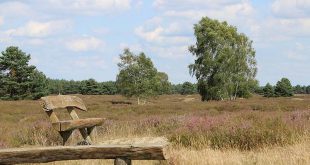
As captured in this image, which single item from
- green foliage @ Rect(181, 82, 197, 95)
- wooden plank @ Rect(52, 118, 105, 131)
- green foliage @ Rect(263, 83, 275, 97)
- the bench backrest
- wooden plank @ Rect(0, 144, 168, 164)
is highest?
green foliage @ Rect(181, 82, 197, 95)

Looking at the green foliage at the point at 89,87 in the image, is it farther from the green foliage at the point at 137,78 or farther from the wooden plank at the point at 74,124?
the wooden plank at the point at 74,124

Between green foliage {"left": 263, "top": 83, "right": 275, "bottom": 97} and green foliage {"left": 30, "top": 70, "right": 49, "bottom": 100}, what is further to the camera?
green foliage {"left": 263, "top": 83, "right": 275, "bottom": 97}

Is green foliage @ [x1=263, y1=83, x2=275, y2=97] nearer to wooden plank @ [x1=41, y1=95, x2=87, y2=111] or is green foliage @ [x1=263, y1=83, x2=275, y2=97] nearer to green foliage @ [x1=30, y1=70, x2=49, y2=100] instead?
green foliage @ [x1=30, y1=70, x2=49, y2=100]

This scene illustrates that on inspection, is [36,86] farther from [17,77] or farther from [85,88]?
[85,88]

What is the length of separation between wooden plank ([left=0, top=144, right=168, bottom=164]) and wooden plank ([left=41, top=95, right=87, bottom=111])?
3.12 meters

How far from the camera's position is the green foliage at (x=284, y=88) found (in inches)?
3583

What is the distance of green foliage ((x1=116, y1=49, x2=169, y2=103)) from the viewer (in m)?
66.2

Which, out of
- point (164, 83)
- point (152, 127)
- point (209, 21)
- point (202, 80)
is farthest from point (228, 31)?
point (152, 127)

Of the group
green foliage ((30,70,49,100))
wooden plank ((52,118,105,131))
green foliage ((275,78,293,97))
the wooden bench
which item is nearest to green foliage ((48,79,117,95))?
green foliage ((30,70,49,100))

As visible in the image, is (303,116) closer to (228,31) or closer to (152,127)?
(152,127)

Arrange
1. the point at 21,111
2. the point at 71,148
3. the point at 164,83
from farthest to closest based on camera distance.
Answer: the point at 164,83
the point at 21,111
the point at 71,148

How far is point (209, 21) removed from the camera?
63125mm

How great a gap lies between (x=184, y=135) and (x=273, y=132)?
82.0 inches

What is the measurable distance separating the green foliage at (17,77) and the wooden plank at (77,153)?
67424 millimetres
